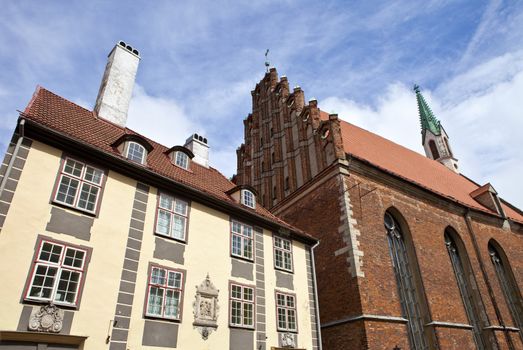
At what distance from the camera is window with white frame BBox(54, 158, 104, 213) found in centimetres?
931

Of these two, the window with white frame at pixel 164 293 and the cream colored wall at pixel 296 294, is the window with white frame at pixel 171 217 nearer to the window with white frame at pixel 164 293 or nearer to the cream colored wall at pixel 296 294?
the window with white frame at pixel 164 293

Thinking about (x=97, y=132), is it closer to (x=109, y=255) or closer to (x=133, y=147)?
(x=133, y=147)

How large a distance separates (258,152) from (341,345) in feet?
41.4

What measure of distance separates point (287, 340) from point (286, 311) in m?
0.94

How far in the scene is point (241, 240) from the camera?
512 inches

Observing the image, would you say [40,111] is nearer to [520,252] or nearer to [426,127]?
[520,252]

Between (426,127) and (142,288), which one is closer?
(142,288)

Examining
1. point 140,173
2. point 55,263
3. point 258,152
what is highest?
point 258,152

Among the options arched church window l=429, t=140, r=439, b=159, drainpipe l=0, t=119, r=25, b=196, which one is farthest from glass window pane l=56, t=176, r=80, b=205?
arched church window l=429, t=140, r=439, b=159

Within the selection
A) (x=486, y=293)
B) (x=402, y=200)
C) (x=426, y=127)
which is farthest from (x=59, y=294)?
(x=426, y=127)

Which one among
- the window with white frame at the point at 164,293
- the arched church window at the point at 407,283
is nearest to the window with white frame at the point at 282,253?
the window with white frame at the point at 164,293

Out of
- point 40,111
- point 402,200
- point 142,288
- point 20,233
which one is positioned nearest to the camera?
point 20,233

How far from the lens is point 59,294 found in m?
8.23

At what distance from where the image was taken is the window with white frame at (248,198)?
14.2 meters
